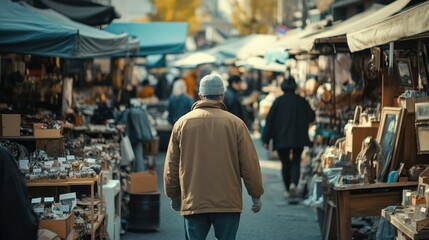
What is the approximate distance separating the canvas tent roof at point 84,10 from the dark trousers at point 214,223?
8786 mm

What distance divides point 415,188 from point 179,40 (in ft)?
44.2

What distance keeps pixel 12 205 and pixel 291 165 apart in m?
9.25

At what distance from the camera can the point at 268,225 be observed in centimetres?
1373

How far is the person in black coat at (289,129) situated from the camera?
16.0 meters

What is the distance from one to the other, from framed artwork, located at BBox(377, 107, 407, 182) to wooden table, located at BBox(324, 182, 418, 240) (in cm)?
32

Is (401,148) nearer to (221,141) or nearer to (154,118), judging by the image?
(221,141)

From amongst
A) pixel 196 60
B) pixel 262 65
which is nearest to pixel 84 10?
pixel 262 65

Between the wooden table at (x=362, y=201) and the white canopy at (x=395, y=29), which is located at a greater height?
the white canopy at (x=395, y=29)

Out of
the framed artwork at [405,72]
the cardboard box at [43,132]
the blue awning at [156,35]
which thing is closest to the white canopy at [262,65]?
the blue awning at [156,35]

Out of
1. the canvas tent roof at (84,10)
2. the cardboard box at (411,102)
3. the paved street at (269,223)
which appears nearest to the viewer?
the cardboard box at (411,102)

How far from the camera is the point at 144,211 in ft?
42.4

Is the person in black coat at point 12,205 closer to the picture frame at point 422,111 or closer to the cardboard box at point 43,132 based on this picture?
the cardboard box at point 43,132

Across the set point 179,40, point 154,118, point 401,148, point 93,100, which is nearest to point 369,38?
point 401,148

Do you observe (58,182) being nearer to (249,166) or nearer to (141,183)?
(249,166)
